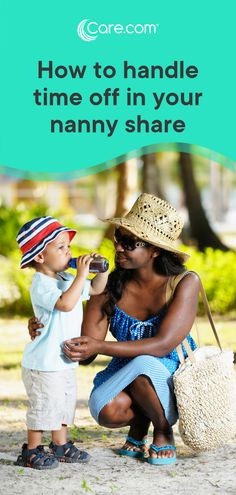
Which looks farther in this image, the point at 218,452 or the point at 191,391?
the point at 218,452

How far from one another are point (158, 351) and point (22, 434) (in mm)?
1424

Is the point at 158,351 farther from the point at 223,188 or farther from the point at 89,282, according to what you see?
the point at 223,188

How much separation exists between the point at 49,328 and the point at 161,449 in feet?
2.84

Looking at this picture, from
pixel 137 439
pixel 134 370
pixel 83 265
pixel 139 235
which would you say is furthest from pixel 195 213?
pixel 83 265

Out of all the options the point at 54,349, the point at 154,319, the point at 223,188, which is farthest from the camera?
the point at 223,188

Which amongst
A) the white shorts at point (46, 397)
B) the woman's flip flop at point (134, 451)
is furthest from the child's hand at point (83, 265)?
the woman's flip flop at point (134, 451)

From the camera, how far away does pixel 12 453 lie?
5.22 metres

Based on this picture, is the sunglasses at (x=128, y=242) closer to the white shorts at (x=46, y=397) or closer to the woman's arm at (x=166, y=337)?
the woman's arm at (x=166, y=337)

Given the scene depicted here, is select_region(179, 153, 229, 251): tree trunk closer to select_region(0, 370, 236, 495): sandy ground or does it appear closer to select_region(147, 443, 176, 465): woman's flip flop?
select_region(0, 370, 236, 495): sandy ground

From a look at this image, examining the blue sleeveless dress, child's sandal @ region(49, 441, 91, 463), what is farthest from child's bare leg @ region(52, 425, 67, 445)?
the blue sleeveless dress

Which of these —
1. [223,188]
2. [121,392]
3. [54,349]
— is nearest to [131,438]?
[121,392]

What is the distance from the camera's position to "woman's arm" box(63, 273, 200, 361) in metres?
4.72

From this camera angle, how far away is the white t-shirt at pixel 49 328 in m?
4.58

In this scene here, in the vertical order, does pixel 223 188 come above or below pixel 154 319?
above
